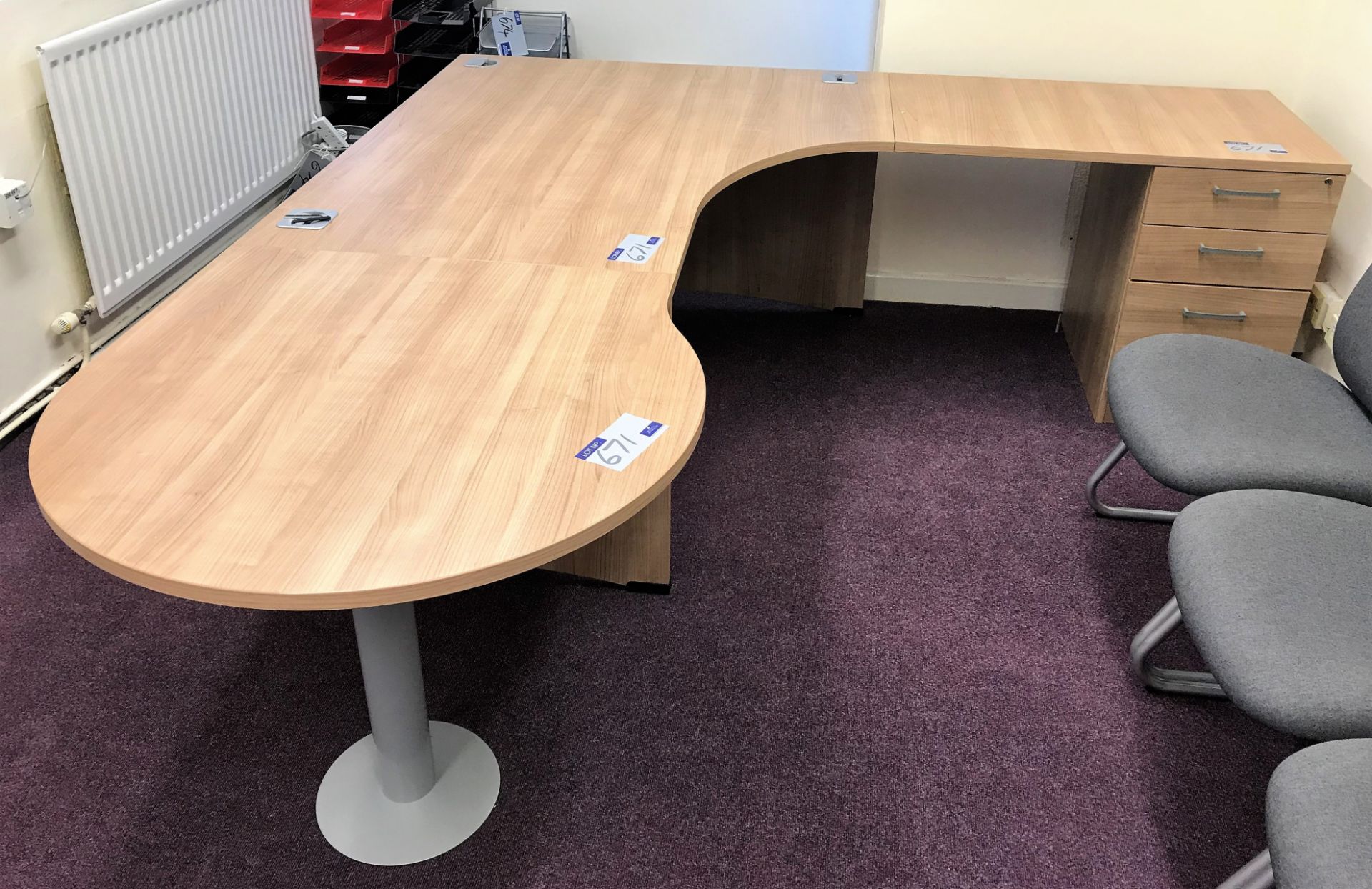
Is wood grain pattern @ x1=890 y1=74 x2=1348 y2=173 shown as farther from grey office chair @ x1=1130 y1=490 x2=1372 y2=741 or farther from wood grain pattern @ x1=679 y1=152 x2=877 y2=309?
grey office chair @ x1=1130 y1=490 x2=1372 y2=741

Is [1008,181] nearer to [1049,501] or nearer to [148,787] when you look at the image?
[1049,501]

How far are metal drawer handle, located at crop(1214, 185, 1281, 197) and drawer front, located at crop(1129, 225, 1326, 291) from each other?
86 mm

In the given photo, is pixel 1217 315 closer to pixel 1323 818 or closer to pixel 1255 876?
pixel 1255 876

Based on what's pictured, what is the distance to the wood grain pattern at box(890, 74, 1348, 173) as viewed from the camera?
99.6 inches

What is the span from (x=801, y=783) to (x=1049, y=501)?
3.41 feet

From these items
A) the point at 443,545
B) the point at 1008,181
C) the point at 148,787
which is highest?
the point at 443,545

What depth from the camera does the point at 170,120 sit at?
115 inches

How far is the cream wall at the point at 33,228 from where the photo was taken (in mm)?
2533

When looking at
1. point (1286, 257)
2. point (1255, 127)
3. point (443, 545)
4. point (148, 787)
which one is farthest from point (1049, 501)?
point (148, 787)

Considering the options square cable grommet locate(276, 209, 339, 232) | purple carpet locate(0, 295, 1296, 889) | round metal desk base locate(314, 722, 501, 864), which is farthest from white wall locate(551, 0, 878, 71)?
round metal desk base locate(314, 722, 501, 864)

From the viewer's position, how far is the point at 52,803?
5.94 feet

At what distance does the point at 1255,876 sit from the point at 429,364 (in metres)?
1.30

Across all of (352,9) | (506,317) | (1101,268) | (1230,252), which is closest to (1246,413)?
(1230,252)

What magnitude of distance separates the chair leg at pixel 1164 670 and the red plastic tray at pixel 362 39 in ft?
9.23
